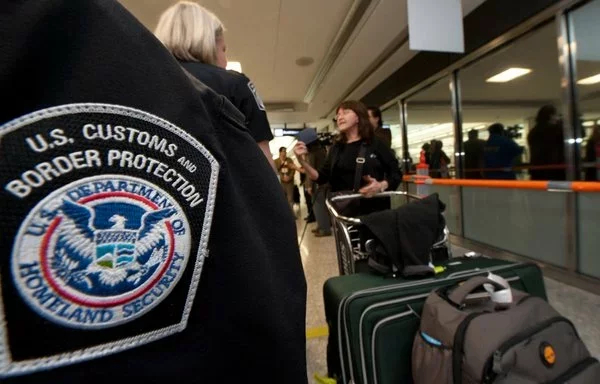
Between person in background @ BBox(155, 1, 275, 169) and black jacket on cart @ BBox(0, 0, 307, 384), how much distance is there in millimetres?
467

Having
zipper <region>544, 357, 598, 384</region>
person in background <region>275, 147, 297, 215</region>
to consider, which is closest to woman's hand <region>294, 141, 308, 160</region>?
zipper <region>544, 357, 598, 384</region>

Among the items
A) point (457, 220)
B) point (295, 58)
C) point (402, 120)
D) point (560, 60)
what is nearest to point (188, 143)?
point (560, 60)

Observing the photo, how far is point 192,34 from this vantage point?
78cm

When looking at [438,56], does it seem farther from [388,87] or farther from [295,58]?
[295,58]

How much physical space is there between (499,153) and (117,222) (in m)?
3.88

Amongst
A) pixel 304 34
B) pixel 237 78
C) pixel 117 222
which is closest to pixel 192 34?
pixel 237 78

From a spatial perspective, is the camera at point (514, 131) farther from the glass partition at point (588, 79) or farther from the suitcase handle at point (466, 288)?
the suitcase handle at point (466, 288)

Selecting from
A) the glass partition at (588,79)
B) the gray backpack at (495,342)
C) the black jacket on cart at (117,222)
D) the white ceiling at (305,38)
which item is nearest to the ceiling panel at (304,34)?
the white ceiling at (305,38)

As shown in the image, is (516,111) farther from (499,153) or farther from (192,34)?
(192,34)

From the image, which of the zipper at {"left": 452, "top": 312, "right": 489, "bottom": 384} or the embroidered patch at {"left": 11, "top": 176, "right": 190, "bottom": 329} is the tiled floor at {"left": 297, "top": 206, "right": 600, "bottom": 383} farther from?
the embroidered patch at {"left": 11, "top": 176, "right": 190, "bottom": 329}

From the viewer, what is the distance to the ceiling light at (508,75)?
303 centimetres

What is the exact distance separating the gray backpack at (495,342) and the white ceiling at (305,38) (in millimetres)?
3352

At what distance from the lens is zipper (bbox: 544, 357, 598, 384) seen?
73cm

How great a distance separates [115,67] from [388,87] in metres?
6.03
